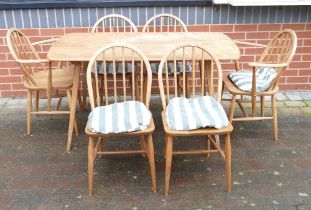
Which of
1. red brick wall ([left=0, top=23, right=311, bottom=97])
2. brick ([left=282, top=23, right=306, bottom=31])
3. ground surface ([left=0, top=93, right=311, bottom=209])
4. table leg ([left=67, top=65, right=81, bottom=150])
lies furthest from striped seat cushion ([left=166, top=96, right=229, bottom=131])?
brick ([left=282, top=23, right=306, bottom=31])

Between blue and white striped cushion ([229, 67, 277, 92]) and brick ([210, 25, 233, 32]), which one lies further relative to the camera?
brick ([210, 25, 233, 32])

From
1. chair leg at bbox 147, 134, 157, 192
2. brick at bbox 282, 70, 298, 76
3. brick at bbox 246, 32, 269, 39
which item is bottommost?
chair leg at bbox 147, 134, 157, 192

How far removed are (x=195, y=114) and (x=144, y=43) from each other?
854mm

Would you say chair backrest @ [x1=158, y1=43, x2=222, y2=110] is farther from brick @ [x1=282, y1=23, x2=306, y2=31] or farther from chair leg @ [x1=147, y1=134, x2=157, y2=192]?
brick @ [x1=282, y1=23, x2=306, y2=31]

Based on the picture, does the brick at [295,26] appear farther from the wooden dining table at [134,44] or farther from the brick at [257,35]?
the wooden dining table at [134,44]

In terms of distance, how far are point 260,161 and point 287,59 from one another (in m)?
0.80

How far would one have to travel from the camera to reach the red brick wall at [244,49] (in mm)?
3828

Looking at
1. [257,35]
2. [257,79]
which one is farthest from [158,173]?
[257,35]

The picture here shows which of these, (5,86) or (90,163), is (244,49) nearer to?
(90,163)

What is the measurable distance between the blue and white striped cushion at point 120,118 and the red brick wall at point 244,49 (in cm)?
155

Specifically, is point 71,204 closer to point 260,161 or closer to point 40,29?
point 260,161

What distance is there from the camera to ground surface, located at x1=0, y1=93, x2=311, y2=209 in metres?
2.43

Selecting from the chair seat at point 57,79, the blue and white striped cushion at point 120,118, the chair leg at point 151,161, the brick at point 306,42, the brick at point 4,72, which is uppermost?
the brick at point 306,42

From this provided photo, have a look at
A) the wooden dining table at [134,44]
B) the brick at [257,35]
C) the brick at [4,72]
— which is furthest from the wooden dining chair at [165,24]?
the brick at [4,72]
